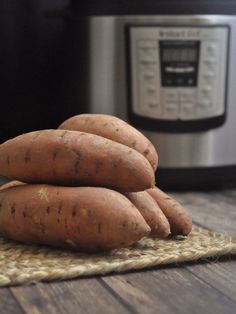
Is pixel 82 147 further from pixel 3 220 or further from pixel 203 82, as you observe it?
pixel 203 82

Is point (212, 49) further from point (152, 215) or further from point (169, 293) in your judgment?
point (169, 293)

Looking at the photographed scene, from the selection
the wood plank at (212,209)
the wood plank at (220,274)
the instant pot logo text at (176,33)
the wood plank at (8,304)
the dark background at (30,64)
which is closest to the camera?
the wood plank at (8,304)

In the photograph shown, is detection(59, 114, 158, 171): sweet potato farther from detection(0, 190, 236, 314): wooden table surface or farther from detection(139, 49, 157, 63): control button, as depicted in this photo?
detection(139, 49, 157, 63): control button

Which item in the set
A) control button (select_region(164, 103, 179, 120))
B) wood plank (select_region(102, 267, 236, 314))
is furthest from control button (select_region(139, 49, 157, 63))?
wood plank (select_region(102, 267, 236, 314))

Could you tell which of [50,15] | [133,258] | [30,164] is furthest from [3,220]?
[50,15]

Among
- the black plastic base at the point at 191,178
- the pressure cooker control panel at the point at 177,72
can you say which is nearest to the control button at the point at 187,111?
the pressure cooker control panel at the point at 177,72

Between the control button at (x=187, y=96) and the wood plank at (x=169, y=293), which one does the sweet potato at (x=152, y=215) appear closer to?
the wood plank at (x=169, y=293)
